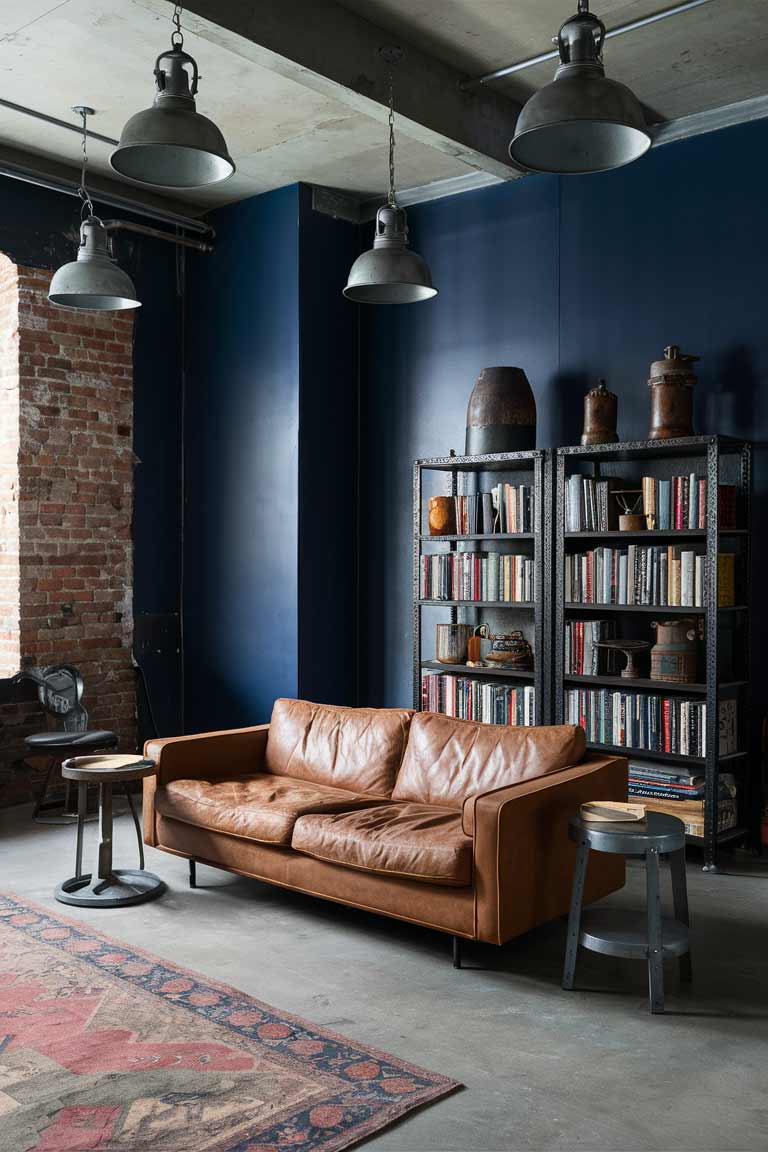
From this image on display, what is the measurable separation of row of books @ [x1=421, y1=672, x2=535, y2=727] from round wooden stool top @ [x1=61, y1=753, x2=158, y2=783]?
1820 millimetres

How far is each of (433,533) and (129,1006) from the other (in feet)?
10.9

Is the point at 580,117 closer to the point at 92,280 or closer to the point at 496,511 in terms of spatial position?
the point at 92,280

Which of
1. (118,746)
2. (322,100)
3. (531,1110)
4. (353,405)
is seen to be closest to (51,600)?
(118,746)

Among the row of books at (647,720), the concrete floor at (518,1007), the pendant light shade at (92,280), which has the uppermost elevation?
the pendant light shade at (92,280)

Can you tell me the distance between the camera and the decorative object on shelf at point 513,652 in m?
5.75

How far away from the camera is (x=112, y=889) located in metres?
4.55

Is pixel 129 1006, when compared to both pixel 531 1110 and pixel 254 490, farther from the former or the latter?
pixel 254 490

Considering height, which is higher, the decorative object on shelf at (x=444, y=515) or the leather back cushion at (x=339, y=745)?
the decorative object on shelf at (x=444, y=515)

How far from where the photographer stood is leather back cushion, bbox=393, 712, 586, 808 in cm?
415

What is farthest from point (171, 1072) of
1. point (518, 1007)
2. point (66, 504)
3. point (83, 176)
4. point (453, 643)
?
point (83, 176)

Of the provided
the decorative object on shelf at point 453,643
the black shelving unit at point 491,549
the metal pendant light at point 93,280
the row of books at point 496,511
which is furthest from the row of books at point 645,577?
the metal pendant light at point 93,280

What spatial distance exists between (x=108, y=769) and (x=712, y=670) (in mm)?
2771

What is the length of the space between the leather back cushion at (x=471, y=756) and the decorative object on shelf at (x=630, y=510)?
141 centimetres

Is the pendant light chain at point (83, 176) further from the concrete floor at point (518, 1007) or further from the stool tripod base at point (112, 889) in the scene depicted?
the concrete floor at point (518, 1007)
